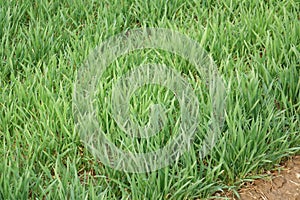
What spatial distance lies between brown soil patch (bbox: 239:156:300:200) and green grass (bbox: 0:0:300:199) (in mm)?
47

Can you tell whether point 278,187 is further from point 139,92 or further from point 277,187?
point 139,92

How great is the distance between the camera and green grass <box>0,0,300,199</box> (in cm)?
195

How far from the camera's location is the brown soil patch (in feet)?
6.65

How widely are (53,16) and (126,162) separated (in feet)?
3.73

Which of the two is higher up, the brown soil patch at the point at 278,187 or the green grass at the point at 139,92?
the green grass at the point at 139,92

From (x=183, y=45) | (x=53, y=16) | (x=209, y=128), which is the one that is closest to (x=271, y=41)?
(x=183, y=45)

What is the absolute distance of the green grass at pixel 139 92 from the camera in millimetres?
1946

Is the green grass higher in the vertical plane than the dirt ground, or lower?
higher

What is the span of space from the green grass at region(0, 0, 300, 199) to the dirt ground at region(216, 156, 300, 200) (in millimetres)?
45

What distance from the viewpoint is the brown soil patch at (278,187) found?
203cm

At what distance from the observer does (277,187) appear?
6.76 feet

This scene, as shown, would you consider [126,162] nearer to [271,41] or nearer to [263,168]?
[263,168]

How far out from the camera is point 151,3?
2799mm

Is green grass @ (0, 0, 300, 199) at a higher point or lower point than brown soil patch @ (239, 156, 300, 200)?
higher
